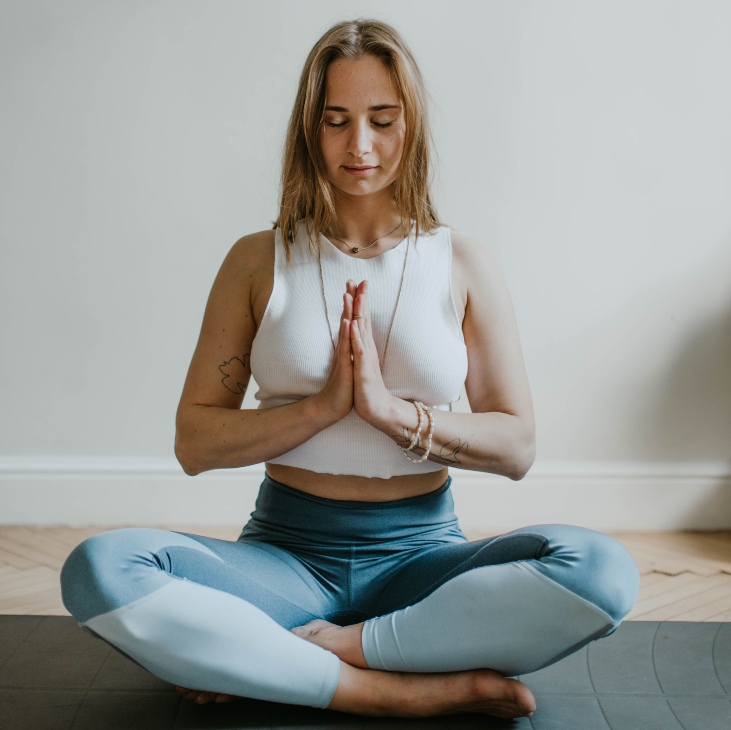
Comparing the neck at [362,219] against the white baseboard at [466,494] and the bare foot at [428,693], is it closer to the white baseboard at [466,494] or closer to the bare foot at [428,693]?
the bare foot at [428,693]

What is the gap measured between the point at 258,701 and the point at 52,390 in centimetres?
150

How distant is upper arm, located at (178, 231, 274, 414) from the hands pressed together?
24 centimetres

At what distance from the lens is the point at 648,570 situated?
254 cm

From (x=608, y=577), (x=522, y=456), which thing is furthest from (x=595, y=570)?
(x=522, y=456)

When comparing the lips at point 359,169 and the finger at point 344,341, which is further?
the lips at point 359,169

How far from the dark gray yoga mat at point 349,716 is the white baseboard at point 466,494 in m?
0.82

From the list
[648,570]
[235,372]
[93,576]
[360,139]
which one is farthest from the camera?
[648,570]

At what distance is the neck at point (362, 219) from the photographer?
183 cm

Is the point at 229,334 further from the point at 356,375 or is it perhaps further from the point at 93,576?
the point at 93,576

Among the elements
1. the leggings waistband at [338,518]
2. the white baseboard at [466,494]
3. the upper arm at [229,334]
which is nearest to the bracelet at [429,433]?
the leggings waistband at [338,518]

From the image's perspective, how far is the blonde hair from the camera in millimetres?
1694

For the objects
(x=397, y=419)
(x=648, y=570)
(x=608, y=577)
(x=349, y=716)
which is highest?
(x=397, y=419)

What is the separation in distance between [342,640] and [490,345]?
2.05 ft

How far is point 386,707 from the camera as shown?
61.4 inches
